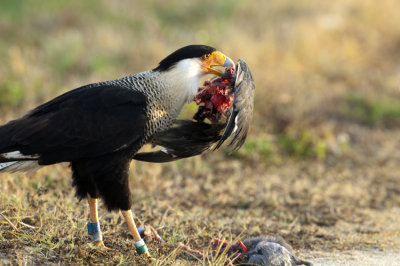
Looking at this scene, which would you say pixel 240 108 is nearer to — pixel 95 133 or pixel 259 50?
pixel 95 133

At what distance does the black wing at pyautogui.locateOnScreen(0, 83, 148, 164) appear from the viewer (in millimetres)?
3367

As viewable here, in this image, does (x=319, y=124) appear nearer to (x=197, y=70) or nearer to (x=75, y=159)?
(x=197, y=70)

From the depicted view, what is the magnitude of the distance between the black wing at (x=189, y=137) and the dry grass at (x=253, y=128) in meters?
0.67

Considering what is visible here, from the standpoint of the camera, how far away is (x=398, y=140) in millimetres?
7250

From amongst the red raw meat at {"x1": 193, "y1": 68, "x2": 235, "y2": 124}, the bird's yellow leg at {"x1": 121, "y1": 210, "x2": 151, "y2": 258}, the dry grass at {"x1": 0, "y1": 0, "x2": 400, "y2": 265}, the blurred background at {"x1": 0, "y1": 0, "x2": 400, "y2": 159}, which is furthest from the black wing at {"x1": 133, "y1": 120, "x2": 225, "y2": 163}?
the blurred background at {"x1": 0, "y1": 0, "x2": 400, "y2": 159}

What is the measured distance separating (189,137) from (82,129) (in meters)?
0.74

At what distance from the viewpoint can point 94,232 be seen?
362 cm

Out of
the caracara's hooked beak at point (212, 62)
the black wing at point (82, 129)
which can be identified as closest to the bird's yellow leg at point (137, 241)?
the black wing at point (82, 129)

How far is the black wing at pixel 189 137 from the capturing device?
12.2ft

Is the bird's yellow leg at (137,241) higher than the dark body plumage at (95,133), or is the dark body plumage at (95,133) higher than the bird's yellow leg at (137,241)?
the dark body plumage at (95,133)

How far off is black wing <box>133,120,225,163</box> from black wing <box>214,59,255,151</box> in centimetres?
33

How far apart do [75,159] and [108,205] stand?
359 millimetres

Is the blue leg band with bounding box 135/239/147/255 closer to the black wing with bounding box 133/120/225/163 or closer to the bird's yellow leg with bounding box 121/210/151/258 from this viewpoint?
the bird's yellow leg with bounding box 121/210/151/258

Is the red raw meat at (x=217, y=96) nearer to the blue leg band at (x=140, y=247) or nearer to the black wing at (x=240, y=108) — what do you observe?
the black wing at (x=240, y=108)
